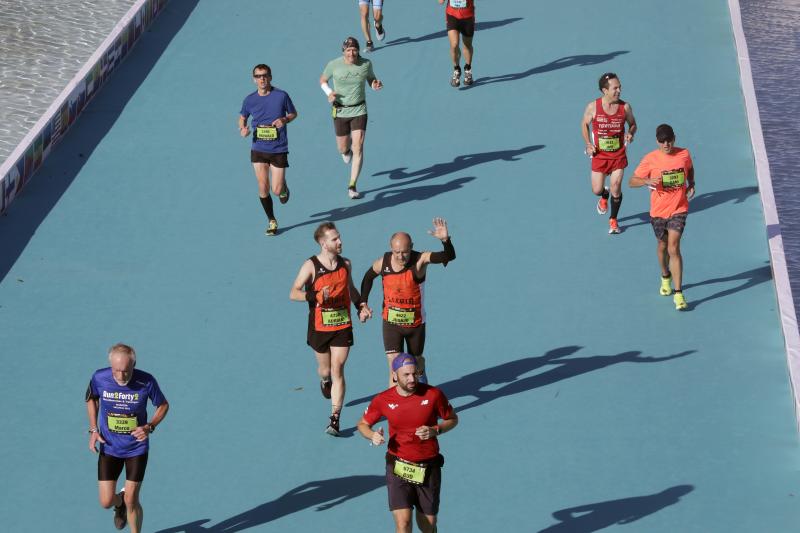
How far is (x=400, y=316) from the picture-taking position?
39.9ft

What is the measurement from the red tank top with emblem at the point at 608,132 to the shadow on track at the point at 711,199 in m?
0.90

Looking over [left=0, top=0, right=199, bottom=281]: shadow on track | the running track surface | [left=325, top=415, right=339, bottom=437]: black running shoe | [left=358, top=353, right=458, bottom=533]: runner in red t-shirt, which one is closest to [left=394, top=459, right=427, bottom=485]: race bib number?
[left=358, top=353, right=458, bottom=533]: runner in red t-shirt

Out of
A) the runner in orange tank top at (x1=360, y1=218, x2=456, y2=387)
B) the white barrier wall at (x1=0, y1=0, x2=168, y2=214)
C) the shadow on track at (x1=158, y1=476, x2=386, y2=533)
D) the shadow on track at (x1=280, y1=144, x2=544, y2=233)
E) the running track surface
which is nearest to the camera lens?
the shadow on track at (x1=158, y1=476, x2=386, y2=533)

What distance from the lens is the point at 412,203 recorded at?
16984mm

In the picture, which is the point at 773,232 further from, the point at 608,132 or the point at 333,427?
the point at 333,427

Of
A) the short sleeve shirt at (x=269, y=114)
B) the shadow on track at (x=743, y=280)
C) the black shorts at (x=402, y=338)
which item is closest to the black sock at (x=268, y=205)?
the short sleeve shirt at (x=269, y=114)

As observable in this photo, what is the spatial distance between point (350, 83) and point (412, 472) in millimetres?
7366

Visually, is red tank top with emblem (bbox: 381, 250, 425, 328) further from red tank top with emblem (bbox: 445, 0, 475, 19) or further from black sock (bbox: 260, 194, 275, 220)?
red tank top with emblem (bbox: 445, 0, 475, 19)

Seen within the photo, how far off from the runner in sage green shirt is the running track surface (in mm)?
778

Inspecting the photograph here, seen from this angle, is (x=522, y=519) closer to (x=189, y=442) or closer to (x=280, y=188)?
(x=189, y=442)

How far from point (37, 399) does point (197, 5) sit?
11714mm

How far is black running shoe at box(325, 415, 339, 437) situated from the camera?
12406 mm

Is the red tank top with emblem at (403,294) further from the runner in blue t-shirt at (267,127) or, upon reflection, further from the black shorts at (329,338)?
the runner in blue t-shirt at (267,127)

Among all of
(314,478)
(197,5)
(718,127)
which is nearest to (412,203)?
(718,127)
